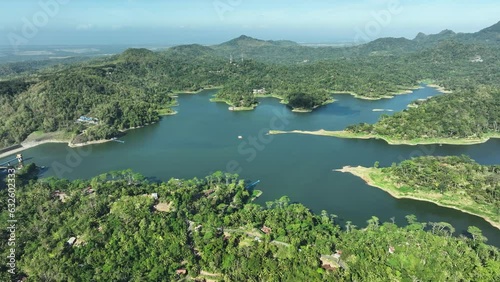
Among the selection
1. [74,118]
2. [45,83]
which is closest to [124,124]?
[74,118]

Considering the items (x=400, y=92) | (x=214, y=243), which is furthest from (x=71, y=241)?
(x=400, y=92)

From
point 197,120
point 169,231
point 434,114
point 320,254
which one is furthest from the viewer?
point 197,120

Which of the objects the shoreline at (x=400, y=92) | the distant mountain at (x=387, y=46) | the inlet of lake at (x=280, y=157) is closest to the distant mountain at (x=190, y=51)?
the distant mountain at (x=387, y=46)

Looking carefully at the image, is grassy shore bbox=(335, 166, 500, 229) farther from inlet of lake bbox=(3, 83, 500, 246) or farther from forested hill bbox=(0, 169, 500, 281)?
forested hill bbox=(0, 169, 500, 281)

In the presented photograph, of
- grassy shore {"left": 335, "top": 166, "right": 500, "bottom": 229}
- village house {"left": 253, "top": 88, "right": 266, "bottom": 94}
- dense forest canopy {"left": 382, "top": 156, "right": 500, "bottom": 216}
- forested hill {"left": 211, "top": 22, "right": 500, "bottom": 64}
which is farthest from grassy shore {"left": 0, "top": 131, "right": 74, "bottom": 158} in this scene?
forested hill {"left": 211, "top": 22, "right": 500, "bottom": 64}

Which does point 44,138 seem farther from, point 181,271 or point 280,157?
point 181,271

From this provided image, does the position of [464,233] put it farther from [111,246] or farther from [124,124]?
[124,124]
